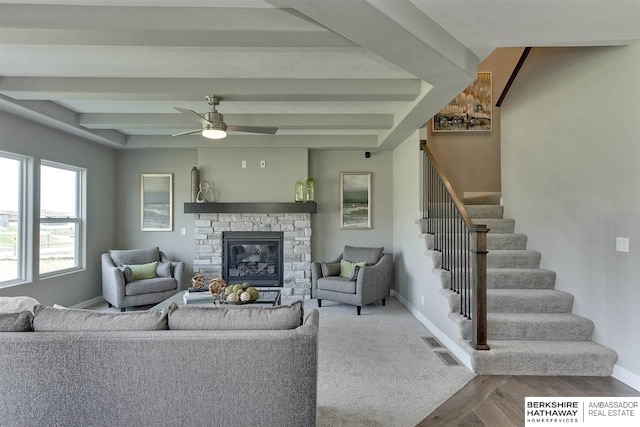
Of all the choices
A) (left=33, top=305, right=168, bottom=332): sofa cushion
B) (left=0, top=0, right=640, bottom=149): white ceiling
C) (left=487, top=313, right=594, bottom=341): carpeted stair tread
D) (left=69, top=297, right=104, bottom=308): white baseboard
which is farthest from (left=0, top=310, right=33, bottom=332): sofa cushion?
(left=69, top=297, right=104, bottom=308): white baseboard

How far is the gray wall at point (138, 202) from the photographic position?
5918 millimetres

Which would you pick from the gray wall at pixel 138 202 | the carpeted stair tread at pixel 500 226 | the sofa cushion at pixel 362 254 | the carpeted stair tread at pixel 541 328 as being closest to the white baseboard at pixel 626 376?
the carpeted stair tread at pixel 541 328

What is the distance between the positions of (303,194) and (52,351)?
4.23 metres

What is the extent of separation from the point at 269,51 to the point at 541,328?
3.46m

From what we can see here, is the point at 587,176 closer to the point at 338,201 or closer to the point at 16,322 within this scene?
the point at 338,201

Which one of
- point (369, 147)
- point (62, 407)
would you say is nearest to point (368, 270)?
point (369, 147)

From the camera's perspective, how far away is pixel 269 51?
9.02 feet

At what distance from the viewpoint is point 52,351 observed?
69.9 inches

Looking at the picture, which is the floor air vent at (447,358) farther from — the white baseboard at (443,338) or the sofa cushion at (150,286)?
the sofa cushion at (150,286)

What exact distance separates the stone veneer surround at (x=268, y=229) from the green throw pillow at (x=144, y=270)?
687mm

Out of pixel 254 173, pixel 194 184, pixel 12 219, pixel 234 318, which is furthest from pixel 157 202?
pixel 234 318

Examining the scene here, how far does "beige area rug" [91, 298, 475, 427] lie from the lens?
237 centimetres

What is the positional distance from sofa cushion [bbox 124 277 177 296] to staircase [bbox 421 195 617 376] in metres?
3.69

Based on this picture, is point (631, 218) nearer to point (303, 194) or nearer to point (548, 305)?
point (548, 305)
